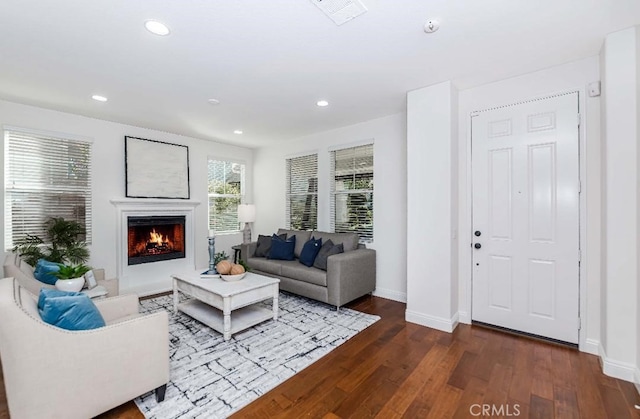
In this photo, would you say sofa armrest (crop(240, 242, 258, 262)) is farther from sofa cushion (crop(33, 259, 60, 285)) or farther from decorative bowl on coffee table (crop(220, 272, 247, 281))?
sofa cushion (crop(33, 259, 60, 285))

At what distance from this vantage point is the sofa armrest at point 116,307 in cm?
231

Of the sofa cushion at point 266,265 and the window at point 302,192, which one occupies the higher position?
→ the window at point 302,192

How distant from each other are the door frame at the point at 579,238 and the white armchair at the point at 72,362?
9.93 ft

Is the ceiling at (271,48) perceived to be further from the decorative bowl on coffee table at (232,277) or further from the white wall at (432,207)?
the decorative bowl on coffee table at (232,277)

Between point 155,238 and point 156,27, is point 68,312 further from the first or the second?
point 155,238

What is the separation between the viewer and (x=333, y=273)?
11.7 ft

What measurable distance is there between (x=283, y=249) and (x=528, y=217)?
323 centimetres

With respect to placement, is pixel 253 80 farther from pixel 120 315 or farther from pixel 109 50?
pixel 120 315

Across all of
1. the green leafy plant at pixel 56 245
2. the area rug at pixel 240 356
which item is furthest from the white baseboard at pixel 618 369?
the green leafy plant at pixel 56 245

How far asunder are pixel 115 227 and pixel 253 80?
321 cm

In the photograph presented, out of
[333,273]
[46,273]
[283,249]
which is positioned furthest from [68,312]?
[283,249]

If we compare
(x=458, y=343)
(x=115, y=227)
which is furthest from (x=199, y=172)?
(x=458, y=343)

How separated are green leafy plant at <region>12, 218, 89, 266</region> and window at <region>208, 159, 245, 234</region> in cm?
209

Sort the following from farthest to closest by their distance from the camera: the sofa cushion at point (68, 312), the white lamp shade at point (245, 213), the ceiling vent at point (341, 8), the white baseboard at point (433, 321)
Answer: the white lamp shade at point (245, 213), the white baseboard at point (433, 321), the ceiling vent at point (341, 8), the sofa cushion at point (68, 312)
